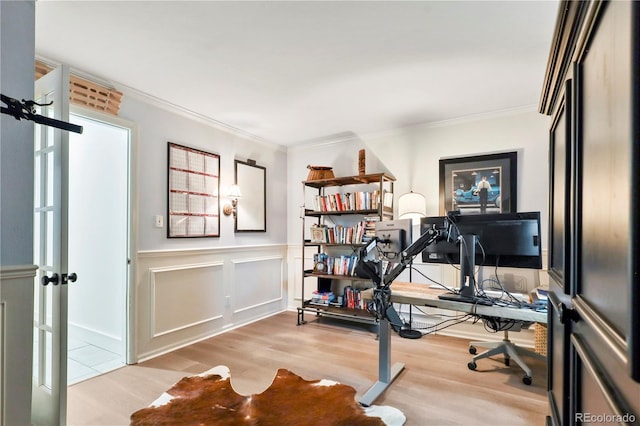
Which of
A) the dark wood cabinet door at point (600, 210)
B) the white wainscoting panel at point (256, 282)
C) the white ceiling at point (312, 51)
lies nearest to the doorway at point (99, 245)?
the white ceiling at point (312, 51)

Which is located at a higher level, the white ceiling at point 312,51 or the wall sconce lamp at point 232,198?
the white ceiling at point 312,51

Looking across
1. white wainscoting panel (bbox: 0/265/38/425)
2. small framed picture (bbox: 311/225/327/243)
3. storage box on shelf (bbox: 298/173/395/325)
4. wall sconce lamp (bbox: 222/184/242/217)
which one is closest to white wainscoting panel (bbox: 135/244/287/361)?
wall sconce lamp (bbox: 222/184/242/217)

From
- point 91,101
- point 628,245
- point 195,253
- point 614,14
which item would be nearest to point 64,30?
point 91,101

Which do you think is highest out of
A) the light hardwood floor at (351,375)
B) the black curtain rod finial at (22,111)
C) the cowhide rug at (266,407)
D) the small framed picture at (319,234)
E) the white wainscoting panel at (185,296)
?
the black curtain rod finial at (22,111)

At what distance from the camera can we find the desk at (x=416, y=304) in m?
1.78

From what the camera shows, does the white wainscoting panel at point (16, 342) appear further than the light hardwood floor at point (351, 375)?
No

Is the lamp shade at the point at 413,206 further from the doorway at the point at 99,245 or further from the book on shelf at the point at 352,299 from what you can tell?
the doorway at the point at 99,245

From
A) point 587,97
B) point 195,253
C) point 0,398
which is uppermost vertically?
point 587,97

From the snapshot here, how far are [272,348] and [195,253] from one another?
4.15 feet

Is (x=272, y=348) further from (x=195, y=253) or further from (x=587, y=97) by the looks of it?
(x=587, y=97)

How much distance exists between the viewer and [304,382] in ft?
7.97

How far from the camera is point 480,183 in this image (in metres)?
3.41

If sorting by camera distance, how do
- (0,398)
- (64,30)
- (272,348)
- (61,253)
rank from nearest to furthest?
(0,398) → (61,253) → (64,30) → (272,348)

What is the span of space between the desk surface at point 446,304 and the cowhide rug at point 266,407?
28.0 inches
